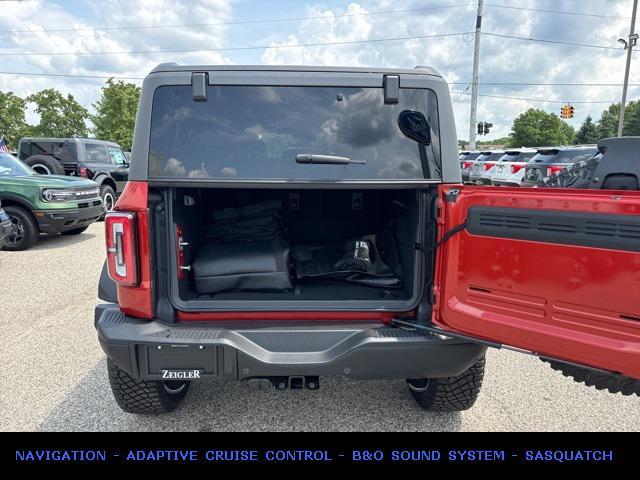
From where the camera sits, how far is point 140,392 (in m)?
2.46

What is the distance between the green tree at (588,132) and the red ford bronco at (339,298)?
7516 centimetres

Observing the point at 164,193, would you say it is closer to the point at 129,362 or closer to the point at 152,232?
the point at 152,232

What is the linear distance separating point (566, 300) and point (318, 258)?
1850 mm

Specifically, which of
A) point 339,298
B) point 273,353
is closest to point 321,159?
point 339,298

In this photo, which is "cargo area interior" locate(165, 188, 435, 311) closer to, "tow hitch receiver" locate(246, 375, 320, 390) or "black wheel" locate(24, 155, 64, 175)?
"tow hitch receiver" locate(246, 375, 320, 390)

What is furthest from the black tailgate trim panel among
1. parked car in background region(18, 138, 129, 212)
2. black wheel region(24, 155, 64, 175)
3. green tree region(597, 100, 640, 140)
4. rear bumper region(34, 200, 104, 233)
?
green tree region(597, 100, 640, 140)

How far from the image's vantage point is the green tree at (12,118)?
1625 inches

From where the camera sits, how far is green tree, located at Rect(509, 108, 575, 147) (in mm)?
74750

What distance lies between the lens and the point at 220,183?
2.02 meters

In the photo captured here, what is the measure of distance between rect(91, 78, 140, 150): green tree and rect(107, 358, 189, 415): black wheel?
47.4 metres

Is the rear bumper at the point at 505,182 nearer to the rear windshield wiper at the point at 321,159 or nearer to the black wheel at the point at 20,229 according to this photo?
the black wheel at the point at 20,229

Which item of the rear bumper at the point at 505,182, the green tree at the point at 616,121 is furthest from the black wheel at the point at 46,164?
the green tree at the point at 616,121
